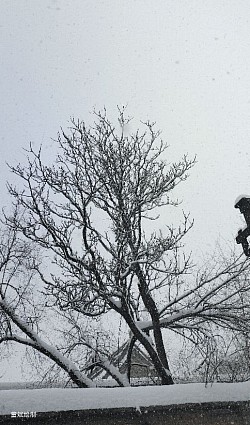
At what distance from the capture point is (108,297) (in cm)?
973

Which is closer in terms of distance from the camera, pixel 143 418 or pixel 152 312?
pixel 143 418

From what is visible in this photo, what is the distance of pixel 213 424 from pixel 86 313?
408 cm

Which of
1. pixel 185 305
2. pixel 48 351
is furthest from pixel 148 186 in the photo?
pixel 48 351

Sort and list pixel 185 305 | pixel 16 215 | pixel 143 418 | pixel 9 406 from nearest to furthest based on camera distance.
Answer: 1. pixel 9 406
2. pixel 143 418
3. pixel 185 305
4. pixel 16 215

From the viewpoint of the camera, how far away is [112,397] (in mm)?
6883

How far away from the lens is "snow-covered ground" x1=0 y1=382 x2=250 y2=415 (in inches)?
253

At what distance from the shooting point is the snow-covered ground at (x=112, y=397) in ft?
21.1

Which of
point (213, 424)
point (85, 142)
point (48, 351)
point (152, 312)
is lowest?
point (213, 424)

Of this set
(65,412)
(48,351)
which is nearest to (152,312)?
(48,351)

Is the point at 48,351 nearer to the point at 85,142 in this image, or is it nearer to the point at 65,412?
the point at 65,412

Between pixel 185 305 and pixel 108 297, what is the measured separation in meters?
2.94

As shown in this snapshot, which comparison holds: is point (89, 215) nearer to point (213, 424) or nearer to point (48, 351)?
point (48, 351)

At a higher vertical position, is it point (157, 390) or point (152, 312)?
point (152, 312)

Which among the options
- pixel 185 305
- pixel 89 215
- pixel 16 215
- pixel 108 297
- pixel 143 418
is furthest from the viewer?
pixel 16 215
